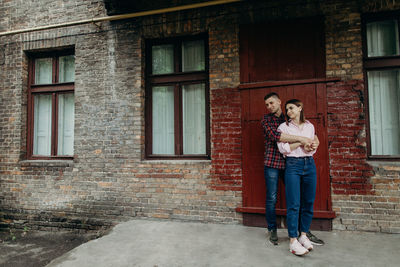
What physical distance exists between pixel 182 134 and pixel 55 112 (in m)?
2.80

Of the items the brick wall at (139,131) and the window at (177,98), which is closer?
the brick wall at (139,131)

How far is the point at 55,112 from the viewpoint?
17.8ft

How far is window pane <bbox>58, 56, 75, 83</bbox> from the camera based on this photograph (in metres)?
5.44

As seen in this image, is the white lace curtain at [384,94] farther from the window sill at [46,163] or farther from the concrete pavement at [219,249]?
the window sill at [46,163]

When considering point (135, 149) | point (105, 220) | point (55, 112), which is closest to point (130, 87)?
point (135, 149)

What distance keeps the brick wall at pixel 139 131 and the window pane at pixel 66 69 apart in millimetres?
338

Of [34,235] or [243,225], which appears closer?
[243,225]

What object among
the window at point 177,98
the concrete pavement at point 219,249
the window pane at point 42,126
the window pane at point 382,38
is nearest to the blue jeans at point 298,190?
the concrete pavement at point 219,249

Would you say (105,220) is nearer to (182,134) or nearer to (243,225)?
(182,134)

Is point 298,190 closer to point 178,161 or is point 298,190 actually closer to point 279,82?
point 279,82

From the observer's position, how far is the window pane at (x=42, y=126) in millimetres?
5492

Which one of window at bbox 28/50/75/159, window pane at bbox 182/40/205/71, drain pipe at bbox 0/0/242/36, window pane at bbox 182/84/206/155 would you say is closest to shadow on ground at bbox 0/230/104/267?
window at bbox 28/50/75/159

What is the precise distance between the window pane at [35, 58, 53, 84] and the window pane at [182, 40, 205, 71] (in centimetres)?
297

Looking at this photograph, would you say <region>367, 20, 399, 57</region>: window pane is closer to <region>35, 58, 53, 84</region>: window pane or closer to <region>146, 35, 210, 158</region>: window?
<region>146, 35, 210, 158</region>: window
